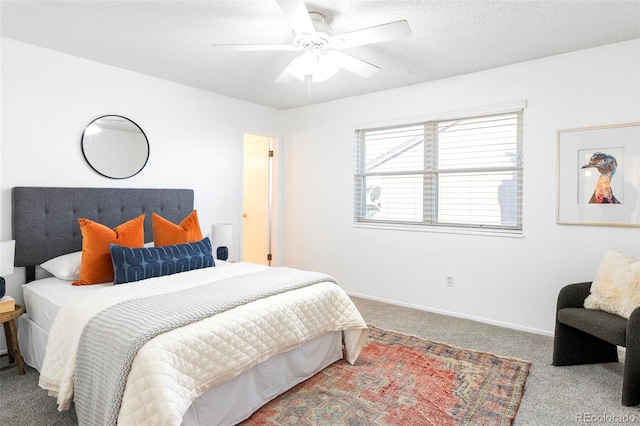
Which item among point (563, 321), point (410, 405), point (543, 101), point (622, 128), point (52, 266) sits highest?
point (543, 101)

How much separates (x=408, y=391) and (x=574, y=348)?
4.40ft

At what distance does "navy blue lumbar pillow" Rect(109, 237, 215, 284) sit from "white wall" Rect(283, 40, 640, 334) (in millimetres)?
1970

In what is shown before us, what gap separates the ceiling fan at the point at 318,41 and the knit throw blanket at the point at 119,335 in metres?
1.62

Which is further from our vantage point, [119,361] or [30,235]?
[30,235]

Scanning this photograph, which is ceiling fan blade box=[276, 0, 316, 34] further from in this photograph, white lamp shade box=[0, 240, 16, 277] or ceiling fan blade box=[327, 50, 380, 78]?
white lamp shade box=[0, 240, 16, 277]

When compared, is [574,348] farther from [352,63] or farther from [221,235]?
[221,235]

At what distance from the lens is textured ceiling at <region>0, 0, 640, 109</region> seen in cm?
243

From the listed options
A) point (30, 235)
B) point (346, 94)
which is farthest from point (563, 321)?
point (30, 235)

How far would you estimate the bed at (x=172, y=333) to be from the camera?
5.57 feet

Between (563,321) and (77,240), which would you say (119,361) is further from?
(563,321)

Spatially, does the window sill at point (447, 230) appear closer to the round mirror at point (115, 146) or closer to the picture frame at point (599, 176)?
the picture frame at point (599, 176)

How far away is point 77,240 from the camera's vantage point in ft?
10.6

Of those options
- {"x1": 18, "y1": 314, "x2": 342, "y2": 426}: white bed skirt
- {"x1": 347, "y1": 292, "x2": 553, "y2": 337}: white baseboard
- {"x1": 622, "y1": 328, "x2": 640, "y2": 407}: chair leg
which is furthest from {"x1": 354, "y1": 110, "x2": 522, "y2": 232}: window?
{"x1": 18, "y1": 314, "x2": 342, "y2": 426}: white bed skirt

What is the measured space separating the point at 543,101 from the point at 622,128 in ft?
2.07
